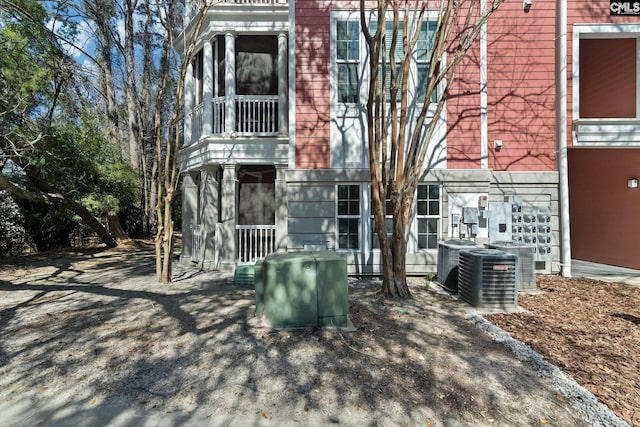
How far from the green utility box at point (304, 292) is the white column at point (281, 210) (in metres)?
3.88

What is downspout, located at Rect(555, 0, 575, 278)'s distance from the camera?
7781 mm

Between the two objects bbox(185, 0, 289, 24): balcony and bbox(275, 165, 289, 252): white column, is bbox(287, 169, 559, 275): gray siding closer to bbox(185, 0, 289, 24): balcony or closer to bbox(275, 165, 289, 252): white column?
bbox(275, 165, 289, 252): white column

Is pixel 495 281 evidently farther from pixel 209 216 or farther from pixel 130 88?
pixel 130 88

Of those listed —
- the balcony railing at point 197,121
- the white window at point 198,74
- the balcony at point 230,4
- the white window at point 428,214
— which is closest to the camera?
the white window at point 428,214

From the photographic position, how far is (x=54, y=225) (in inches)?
488

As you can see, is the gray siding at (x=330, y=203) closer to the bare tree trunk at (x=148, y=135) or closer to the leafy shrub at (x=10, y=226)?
the leafy shrub at (x=10, y=226)

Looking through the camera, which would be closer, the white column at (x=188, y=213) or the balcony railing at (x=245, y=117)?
the balcony railing at (x=245, y=117)

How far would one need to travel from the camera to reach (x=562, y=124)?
7.83 metres

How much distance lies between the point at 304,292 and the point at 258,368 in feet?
3.96

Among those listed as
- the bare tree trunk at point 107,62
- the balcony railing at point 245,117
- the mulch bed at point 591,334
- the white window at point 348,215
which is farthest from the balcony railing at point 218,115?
the bare tree trunk at point 107,62

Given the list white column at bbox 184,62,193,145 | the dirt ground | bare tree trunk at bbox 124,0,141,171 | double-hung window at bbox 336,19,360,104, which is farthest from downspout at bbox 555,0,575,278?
bare tree trunk at bbox 124,0,141,171

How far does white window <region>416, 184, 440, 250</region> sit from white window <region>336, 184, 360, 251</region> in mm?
1502

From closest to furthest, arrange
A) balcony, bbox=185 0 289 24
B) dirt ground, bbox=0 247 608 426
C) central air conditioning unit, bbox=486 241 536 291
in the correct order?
dirt ground, bbox=0 247 608 426 → central air conditioning unit, bbox=486 241 536 291 → balcony, bbox=185 0 289 24

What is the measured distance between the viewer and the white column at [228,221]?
8.38 metres
